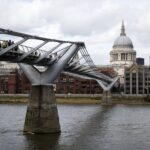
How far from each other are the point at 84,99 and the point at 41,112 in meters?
103

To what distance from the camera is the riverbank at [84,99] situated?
157500 millimetres

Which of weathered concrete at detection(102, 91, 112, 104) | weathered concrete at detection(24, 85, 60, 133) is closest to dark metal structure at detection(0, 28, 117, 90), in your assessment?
weathered concrete at detection(24, 85, 60, 133)

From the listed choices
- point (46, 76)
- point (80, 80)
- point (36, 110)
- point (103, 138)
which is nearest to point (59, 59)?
point (46, 76)

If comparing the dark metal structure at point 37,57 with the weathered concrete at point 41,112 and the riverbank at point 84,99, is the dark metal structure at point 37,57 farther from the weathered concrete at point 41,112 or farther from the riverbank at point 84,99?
the riverbank at point 84,99

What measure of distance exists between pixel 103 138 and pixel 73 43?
17.3 m

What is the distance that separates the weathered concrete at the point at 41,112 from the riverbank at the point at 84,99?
96868 mm

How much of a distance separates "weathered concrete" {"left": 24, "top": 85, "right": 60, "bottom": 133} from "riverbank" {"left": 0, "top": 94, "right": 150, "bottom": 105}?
96868 mm

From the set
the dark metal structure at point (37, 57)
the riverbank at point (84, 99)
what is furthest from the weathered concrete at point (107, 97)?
the dark metal structure at point (37, 57)

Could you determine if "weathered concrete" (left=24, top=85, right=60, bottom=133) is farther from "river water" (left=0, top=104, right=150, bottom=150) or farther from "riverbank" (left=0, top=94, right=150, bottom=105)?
"riverbank" (left=0, top=94, right=150, bottom=105)

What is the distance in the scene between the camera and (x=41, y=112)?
189 feet

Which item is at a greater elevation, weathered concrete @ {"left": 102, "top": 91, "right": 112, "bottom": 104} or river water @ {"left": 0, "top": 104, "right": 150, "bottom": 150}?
weathered concrete @ {"left": 102, "top": 91, "right": 112, "bottom": 104}

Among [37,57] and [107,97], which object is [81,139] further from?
[107,97]

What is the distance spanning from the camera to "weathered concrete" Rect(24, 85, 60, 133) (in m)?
57.4

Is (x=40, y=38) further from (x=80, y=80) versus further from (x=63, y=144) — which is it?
(x=80, y=80)
